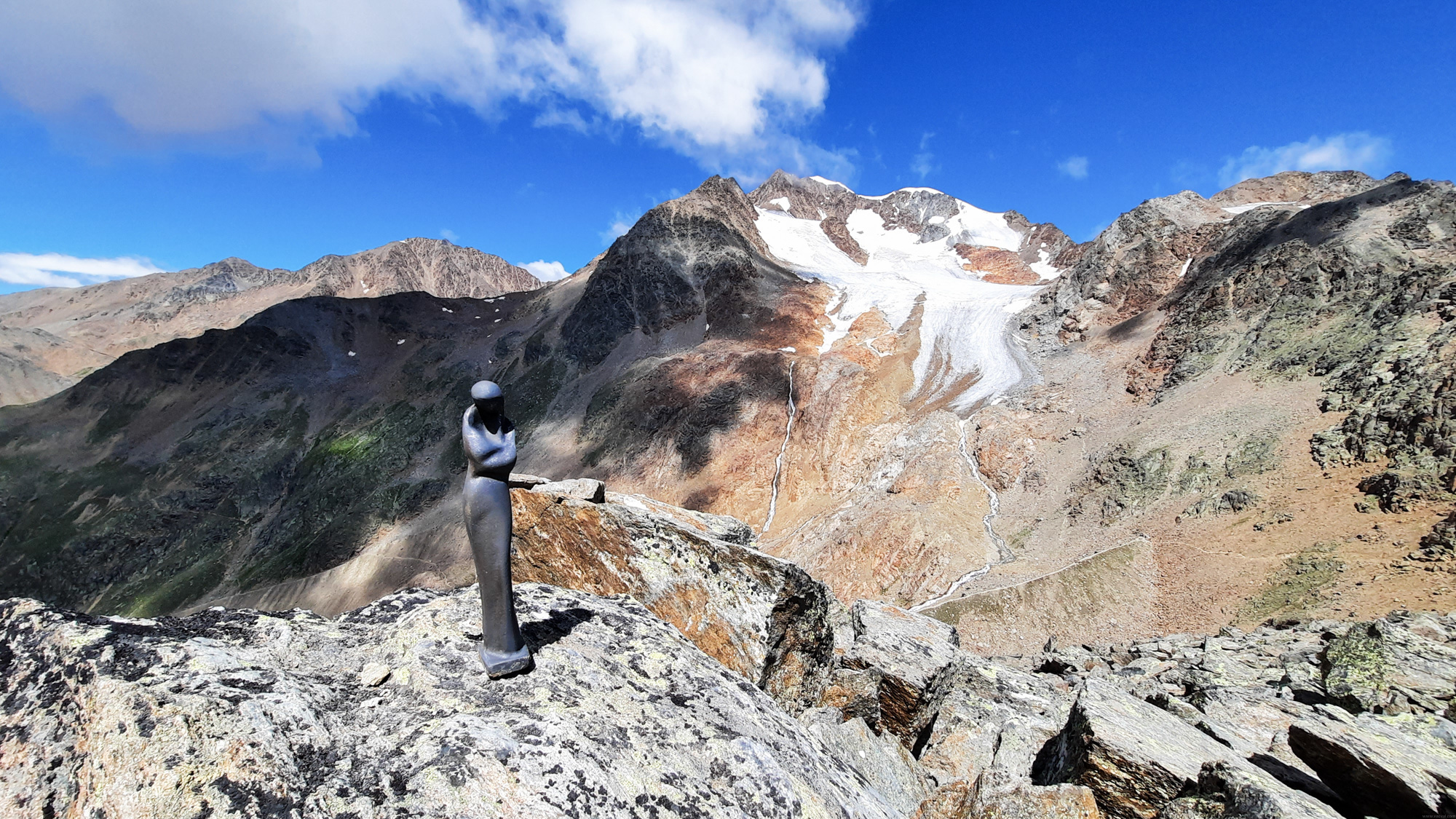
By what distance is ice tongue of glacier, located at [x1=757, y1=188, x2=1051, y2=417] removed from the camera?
4634 cm

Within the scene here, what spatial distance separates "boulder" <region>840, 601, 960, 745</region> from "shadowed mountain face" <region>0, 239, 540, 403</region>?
458ft

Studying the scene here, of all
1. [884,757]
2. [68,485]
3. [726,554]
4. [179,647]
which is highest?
[726,554]

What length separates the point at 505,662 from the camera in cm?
525

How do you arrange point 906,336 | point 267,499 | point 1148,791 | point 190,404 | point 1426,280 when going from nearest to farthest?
point 1148,791 < point 1426,280 < point 906,336 < point 267,499 < point 190,404

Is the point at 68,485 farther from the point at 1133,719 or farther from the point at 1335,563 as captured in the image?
the point at 1335,563

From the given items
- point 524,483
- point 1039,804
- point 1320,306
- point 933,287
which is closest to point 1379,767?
point 1039,804

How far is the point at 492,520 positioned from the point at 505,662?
1260mm

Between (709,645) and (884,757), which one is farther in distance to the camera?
(709,645)

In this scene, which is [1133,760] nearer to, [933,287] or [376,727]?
[376,727]

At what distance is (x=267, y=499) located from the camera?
6538 cm

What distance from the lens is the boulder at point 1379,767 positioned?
16.6 ft

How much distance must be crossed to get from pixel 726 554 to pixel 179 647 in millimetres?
5456

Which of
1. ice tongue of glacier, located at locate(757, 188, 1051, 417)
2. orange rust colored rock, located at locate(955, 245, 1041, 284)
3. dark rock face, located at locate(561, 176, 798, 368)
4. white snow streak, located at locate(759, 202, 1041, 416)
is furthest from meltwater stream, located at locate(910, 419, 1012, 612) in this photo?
orange rust colored rock, located at locate(955, 245, 1041, 284)

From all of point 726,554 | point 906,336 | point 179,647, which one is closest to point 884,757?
point 726,554
